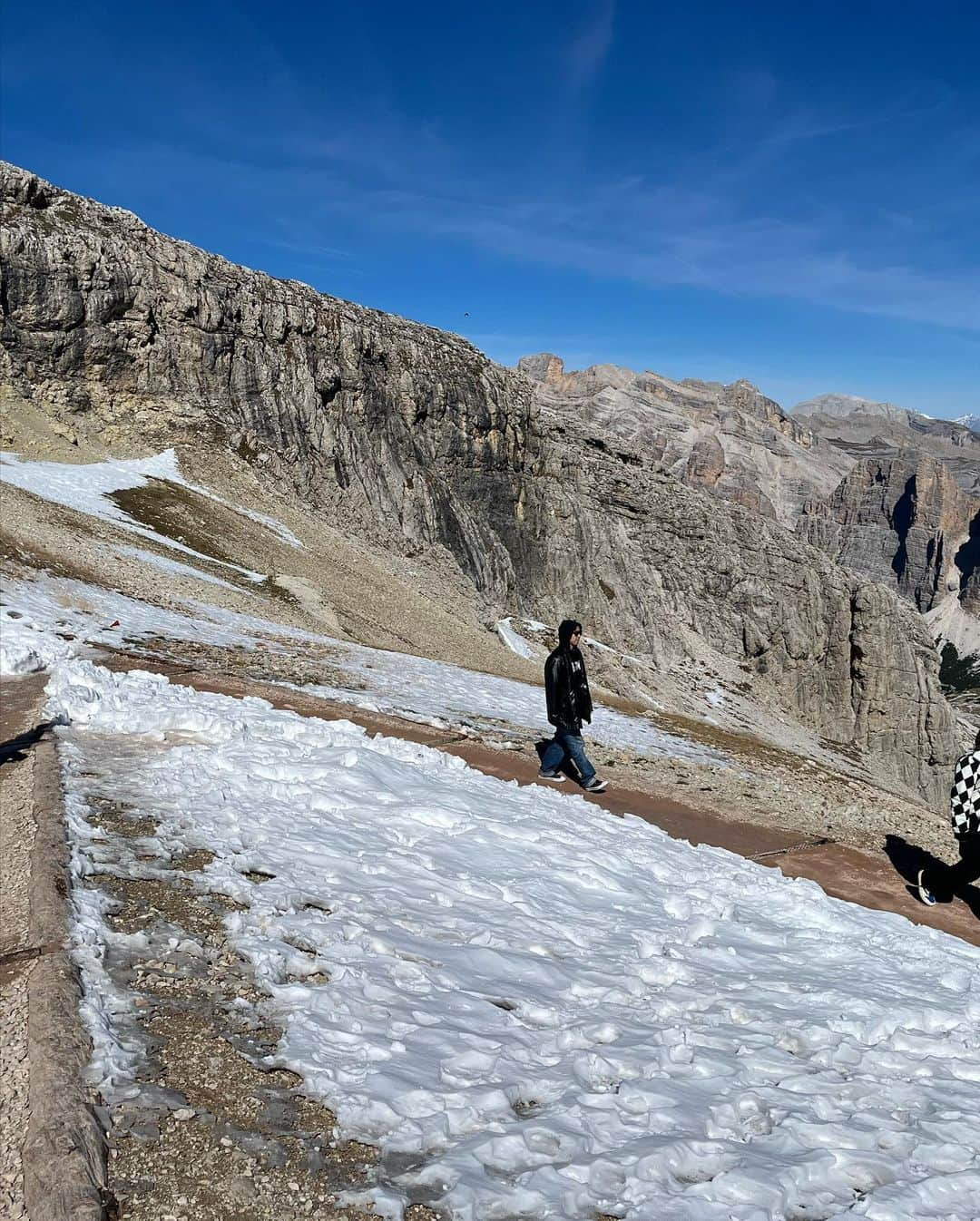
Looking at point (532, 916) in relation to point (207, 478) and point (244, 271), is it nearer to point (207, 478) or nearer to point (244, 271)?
point (207, 478)

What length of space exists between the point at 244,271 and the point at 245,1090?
6433 centimetres

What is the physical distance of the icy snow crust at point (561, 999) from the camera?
4.37 metres

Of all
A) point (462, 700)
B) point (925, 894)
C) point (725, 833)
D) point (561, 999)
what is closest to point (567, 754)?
point (725, 833)

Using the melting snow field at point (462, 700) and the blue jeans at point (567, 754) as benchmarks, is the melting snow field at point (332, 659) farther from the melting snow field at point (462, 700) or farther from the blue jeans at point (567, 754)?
the blue jeans at point (567, 754)

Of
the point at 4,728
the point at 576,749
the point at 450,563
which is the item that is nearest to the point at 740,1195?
the point at 576,749

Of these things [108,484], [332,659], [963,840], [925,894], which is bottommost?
[332,659]

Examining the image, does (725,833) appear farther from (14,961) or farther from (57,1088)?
(57,1088)

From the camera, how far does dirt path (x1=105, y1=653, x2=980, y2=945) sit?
10.3 meters

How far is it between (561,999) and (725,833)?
670 centimetres

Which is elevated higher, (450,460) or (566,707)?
(450,460)

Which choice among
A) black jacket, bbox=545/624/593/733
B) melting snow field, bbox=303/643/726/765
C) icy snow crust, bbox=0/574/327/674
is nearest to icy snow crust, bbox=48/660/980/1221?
black jacket, bbox=545/624/593/733

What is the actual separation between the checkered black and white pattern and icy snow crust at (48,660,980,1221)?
1567 mm

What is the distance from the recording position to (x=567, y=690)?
1363cm

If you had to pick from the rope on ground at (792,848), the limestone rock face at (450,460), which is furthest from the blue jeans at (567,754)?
the limestone rock face at (450,460)
